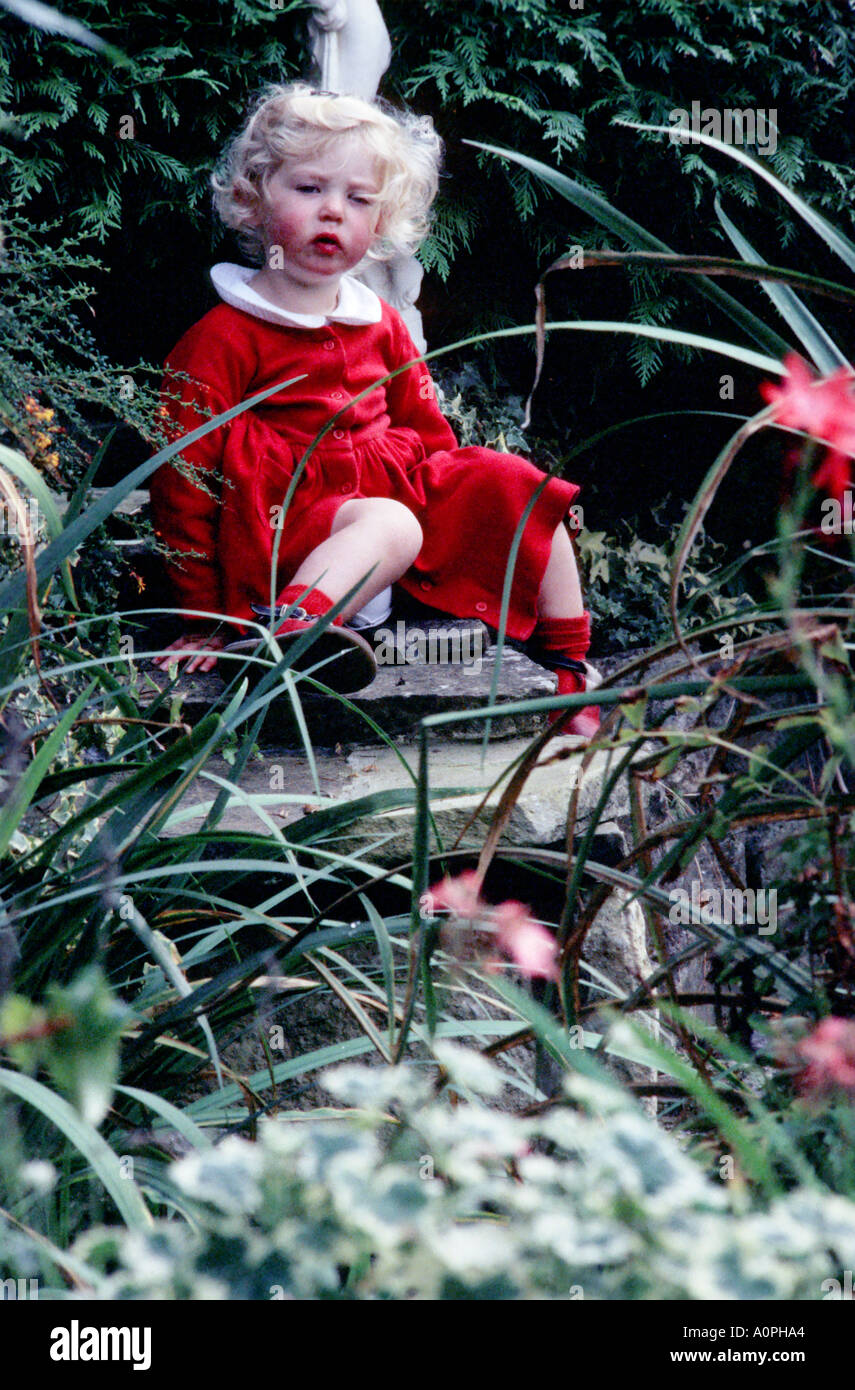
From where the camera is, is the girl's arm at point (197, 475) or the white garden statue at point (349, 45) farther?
the white garden statue at point (349, 45)

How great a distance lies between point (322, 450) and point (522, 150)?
1511mm

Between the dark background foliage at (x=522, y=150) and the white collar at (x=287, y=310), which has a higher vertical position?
the dark background foliage at (x=522, y=150)

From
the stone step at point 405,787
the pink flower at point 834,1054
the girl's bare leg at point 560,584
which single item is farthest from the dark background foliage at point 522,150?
the pink flower at point 834,1054

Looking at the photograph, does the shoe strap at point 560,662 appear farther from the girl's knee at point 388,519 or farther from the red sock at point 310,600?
the red sock at point 310,600

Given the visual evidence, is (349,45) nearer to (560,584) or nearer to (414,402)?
(414,402)

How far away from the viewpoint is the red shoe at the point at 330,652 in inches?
71.8

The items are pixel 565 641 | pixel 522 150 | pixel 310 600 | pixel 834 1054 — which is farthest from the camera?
pixel 522 150

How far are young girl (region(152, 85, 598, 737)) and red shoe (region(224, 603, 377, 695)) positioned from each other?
0.82 feet

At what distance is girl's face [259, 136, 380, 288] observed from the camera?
2283mm

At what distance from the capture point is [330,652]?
6.25ft

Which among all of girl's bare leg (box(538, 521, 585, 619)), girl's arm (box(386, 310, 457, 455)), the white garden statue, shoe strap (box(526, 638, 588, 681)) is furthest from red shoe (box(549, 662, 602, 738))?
the white garden statue

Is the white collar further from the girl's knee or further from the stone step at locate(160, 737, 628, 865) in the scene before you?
the stone step at locate(160, 737, 628, 865)

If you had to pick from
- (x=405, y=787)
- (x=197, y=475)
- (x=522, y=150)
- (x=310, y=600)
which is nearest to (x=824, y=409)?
(x=405, y=787)

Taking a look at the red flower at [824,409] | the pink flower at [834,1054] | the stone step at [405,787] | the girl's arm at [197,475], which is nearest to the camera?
the pink flower at [834,1054]
